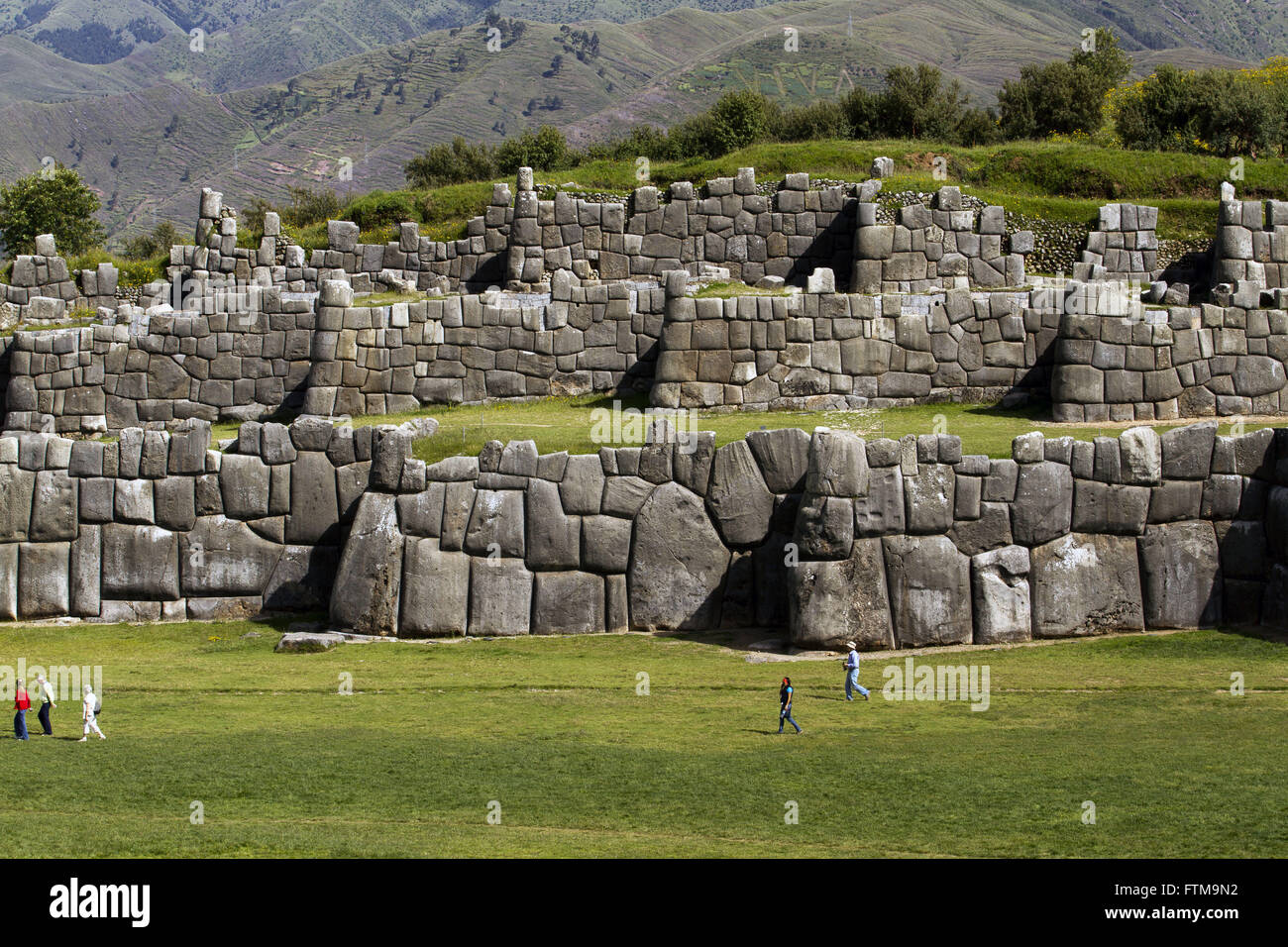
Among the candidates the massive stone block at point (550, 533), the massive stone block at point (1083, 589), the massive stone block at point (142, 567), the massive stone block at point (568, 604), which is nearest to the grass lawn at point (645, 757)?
the massive stone block at point (1083, 589)

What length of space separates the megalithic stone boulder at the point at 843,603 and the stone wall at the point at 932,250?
14865mm

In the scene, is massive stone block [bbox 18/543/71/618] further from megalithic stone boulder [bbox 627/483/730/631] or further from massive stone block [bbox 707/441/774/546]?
massive stone block [bbox 707/441/774/546]

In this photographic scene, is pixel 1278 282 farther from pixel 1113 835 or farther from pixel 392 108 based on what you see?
pixel 392 108

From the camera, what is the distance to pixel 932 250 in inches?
1388

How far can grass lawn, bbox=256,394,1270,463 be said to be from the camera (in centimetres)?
2466

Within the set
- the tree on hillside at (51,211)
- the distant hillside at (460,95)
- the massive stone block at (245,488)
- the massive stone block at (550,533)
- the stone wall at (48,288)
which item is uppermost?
the distant hillside at (460,95)

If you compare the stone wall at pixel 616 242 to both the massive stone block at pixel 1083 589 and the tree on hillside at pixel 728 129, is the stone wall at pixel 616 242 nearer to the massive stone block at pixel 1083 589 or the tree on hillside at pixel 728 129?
the tree on hillside at pixel 728 129

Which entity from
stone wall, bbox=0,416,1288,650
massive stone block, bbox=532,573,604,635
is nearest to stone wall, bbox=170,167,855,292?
stone wall, bbox=0,416,1288,650

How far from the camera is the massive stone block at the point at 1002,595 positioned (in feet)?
68.5

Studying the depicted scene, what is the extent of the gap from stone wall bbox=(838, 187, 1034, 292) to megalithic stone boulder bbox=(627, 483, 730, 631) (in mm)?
13602

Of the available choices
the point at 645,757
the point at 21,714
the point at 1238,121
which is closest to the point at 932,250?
the point at 1238,121

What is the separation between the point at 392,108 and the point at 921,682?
152237 millimetres

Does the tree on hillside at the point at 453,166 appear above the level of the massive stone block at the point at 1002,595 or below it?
above

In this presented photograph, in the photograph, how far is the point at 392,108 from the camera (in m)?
164
